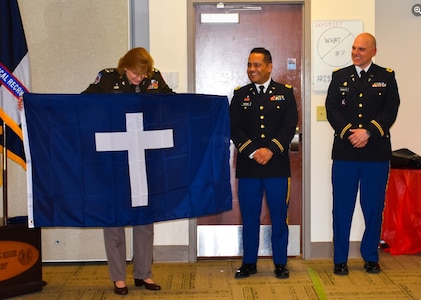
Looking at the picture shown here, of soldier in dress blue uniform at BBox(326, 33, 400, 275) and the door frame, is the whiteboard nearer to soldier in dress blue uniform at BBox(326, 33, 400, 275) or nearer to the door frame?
the door frame

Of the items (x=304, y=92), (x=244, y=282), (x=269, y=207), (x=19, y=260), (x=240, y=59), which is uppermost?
(x=240, y=59)

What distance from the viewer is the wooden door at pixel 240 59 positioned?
4957mm

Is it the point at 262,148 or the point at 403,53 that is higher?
the point at 403,53

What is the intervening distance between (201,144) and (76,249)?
5.05ft

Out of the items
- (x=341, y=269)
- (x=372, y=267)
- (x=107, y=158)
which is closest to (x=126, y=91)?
(x=107, y=158)

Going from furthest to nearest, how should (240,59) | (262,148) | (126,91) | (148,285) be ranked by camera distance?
(240,59) < (262,148) < (148,285) < (126,91)

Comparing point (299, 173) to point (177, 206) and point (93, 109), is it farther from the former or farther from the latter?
point (93, 109)

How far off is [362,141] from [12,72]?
7.91ft

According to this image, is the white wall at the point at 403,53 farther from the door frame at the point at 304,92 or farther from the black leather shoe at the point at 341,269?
the black leather shoe at the point at 341,269

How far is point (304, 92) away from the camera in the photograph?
495cm

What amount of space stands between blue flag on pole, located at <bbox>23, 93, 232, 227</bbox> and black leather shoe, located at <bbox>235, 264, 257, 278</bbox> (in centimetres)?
74

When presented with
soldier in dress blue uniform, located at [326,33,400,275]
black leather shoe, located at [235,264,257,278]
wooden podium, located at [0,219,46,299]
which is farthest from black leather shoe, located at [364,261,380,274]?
wooden podium, located at [0,219,46,299]

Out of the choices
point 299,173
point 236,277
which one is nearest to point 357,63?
point 299,173

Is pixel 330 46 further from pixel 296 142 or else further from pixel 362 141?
pixel 362 141
